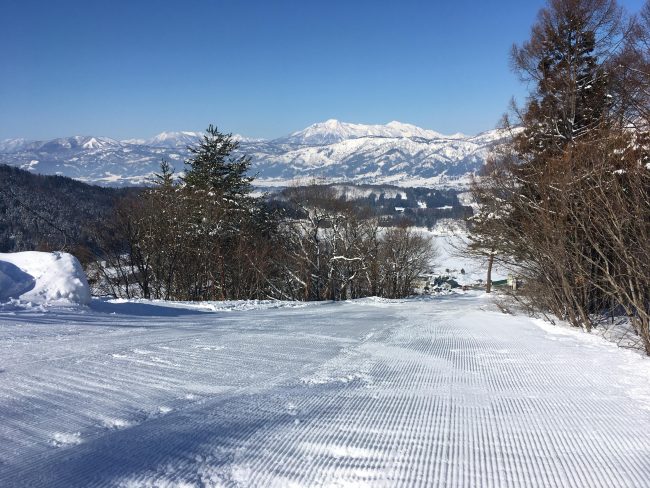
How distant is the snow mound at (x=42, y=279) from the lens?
8.35 meters

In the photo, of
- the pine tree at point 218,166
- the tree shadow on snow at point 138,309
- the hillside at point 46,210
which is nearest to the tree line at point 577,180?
the tree shadow on snow at point 138,309

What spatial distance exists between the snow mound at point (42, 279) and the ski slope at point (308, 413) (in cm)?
252

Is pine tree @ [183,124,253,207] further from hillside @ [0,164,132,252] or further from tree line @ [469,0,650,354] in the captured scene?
tree line @ [469,0,650,354]

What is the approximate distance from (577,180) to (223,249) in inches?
773

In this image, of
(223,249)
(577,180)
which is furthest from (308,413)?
(223,249)

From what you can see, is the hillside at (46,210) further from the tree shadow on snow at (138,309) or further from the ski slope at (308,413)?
the ski slope at (308,413)

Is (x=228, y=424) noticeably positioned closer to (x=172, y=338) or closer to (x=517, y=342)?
(x=172, y=338)

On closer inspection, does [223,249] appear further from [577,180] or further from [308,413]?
[308,413]

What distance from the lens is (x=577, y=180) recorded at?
28.3 ft

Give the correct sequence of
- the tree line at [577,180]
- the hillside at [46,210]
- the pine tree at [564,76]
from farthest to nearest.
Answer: the hillside at [46,210] → the pine tree at [564,76] → the tree line at [577,180]

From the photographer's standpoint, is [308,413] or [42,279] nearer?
[308,413]

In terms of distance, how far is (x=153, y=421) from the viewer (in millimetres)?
2996

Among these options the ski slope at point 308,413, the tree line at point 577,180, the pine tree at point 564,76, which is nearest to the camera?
the ski slope at point 308,413

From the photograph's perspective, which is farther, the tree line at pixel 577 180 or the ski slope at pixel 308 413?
the tree line at pixel 577 180
